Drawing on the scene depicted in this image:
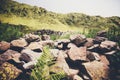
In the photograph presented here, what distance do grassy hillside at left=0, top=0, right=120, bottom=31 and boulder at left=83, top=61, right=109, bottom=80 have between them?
23.5 ft

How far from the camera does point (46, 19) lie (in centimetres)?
1462

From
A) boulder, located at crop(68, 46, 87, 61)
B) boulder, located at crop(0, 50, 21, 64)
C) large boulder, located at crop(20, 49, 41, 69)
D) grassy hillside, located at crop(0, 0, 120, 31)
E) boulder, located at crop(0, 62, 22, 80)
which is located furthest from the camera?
grassy hillside, located at crop(0, 0, 120, 31)

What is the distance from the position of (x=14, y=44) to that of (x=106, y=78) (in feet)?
10.5

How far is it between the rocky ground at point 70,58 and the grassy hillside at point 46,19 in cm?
595

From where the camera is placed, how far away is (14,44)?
258 inches

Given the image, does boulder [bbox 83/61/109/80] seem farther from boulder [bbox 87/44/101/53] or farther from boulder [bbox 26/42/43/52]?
boulder [bbox 26/42/43/52]

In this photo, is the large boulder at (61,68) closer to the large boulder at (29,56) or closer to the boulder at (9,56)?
the large boulder at (29,56)

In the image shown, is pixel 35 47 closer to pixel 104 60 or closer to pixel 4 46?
pixel 4 46

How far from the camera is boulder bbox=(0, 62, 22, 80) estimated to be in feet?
17.2

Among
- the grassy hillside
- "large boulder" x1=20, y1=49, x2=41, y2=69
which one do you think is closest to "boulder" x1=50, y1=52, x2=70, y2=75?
"large boulder" x1=20, y1=49, x2=41, y2=69

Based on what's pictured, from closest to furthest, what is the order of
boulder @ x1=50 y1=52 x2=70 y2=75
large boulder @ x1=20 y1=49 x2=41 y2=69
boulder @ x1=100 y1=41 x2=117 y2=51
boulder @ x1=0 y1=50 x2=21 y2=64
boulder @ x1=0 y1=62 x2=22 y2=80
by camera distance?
boulder @ x1=0 y1=62 x2=22 y2=80, boulder @ x1=50 y1=52 x2=70 y2=75, large boulder @ x1=20 y1=49 x2=41 y2=69, boulder @ x1=0 y1=50 x2=21 y2=64, boulder @ x1=100 y1=41 x2=117 y2=51

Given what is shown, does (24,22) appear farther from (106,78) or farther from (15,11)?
(106,78)

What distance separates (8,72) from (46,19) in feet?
31.5

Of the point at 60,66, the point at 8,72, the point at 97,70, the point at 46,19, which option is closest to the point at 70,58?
the point at 60,66
